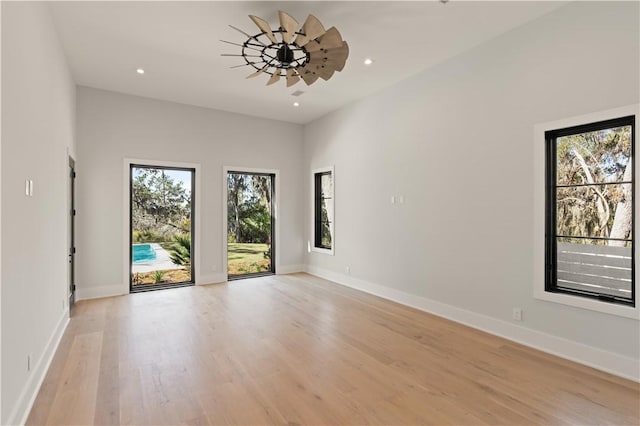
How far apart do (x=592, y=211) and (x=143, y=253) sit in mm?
6366

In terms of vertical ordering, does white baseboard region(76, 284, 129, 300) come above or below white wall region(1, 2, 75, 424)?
below

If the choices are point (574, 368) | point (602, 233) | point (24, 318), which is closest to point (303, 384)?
point (24, 318)

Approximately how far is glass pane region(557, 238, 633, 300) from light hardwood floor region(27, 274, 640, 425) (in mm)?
740

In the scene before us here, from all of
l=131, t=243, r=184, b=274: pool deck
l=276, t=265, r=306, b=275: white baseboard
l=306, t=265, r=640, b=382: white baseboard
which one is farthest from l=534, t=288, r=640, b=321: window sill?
l=131, t=243, r=184, b=274: pool deck

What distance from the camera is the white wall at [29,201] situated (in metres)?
2.00

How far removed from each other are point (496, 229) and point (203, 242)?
16.0 feet

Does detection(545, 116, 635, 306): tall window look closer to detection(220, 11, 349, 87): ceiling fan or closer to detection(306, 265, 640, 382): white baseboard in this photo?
detection(306, 265, 640, 382): white baseboard

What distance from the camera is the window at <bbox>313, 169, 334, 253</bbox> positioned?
663 centimetres

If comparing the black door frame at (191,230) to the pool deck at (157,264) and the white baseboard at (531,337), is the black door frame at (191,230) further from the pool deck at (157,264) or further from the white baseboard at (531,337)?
the white baseboard at (531,337)

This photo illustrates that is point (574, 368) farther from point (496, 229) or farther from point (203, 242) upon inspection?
point (203, 242)

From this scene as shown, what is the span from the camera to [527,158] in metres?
3.39

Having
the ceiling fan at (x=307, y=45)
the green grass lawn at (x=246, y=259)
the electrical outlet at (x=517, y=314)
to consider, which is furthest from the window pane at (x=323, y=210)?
the electrical outlet at (x=517, y=314)

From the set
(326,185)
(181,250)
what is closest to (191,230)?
(181,250)

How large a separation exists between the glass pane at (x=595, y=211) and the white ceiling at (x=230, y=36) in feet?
6.02
